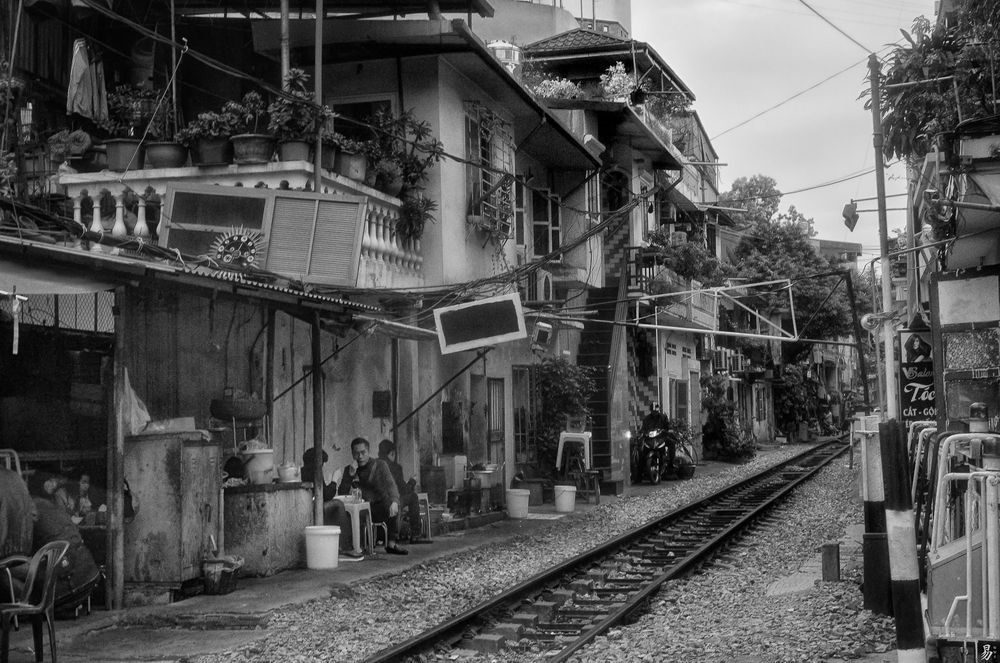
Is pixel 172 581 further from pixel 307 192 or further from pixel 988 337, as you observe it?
pixel 988 337

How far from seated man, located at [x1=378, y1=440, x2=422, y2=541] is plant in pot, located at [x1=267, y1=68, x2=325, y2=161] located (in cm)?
425

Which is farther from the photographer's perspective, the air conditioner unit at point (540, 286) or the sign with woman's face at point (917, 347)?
the air conditioner unit at point (540, 286)

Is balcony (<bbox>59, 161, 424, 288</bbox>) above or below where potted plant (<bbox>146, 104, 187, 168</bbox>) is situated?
below

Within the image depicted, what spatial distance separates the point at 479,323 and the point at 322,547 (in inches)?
177

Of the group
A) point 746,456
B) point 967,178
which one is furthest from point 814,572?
point 746,456

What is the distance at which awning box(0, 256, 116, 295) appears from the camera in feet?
30.9

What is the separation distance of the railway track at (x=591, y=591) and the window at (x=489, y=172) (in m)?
5.79

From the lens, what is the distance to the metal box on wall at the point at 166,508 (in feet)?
36.3

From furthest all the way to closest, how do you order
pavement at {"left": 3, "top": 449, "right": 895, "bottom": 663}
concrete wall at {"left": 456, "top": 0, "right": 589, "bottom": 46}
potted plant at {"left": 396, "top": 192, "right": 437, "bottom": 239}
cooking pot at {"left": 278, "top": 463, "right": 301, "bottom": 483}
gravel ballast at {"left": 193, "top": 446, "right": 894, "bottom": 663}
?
concrete wall at {"left": 456, "top": 0, "right": 589, "bottom": 46}
potted plant at {"left": 396, "top": 192, "right": 437, "bottom": 239}
cooking pot at {"left": 278, "top": 463, "right": 301, "bottom": 483}
gravel ballast at {"left": 193, "top": 446, "right": 894, "bottom": 663}
pavement at {"left": 3, "top": 449, "right": 895, "bottom": 663}

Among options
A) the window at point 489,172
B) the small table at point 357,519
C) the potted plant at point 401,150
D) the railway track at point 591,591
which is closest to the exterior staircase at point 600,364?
the railway track at point 591,591

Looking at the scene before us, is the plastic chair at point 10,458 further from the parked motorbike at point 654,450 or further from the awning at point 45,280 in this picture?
the parked motorbike at point 654,450

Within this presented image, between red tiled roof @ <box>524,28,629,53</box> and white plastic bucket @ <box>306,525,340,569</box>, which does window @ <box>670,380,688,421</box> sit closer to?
red tiled roof @ <box>524,28,629,53</box>

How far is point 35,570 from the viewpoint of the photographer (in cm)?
805

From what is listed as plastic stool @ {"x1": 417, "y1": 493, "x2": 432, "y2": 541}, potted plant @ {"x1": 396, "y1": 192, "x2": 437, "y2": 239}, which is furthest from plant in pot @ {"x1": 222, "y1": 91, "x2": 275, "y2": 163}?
plastic stool @ {"x1": 417, "y1": 493, "x2": 432, "y2": 541}
